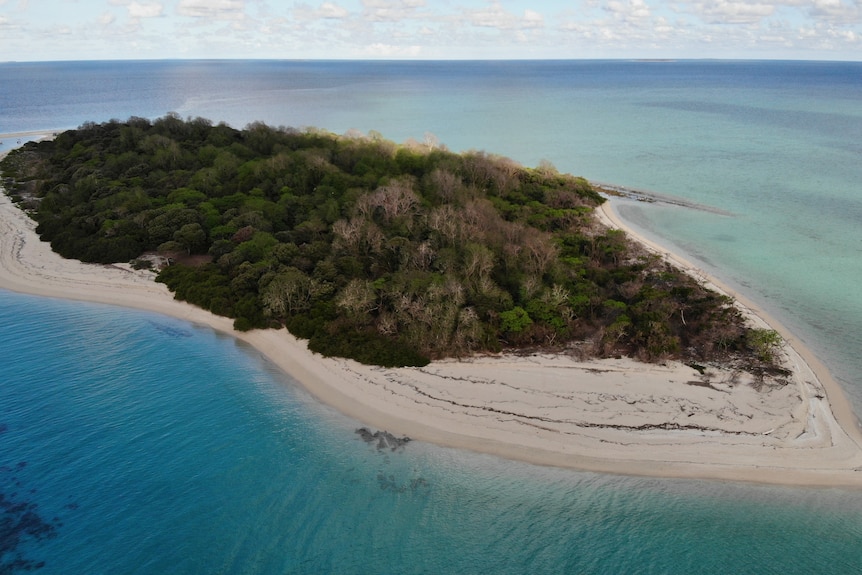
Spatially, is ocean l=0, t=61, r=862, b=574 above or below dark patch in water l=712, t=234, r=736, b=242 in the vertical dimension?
below

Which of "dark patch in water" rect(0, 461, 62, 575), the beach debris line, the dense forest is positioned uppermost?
the dense forest

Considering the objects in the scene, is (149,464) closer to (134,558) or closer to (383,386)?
(134,558)

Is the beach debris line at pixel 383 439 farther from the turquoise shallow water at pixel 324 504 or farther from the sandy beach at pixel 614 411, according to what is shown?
the turquoise shallow water at pixel 324 504

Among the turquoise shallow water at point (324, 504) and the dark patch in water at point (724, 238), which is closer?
the turquoise shallow water at point (324, 504)

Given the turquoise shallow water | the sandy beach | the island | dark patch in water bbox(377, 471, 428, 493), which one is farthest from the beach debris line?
dark patch in water bbox(377, 471, 428, 493)

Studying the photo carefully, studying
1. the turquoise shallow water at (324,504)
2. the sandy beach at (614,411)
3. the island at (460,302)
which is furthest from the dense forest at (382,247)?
the turquoise shallow water at (324,504)

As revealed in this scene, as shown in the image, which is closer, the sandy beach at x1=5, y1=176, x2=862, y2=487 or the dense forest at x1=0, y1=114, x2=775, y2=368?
the sandy beach at x1=5, y1=176, x2=862, y2=487

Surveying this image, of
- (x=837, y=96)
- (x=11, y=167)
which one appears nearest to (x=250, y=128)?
(x=11, y=167)

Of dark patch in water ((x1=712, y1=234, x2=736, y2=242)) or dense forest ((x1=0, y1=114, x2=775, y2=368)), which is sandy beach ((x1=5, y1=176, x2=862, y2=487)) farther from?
dark patch in water ((x1=712, y1=234, x2=736, y2=242))
